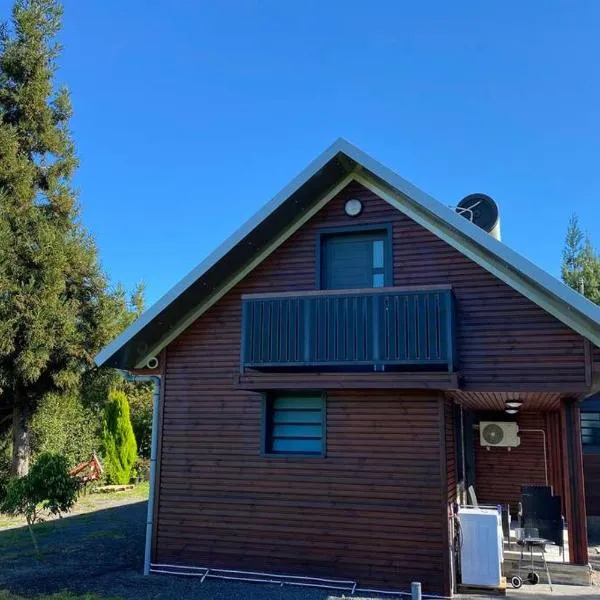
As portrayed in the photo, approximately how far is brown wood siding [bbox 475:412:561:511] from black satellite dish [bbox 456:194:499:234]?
5.55 metres

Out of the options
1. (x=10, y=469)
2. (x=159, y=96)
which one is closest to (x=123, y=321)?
(x=10, y=469)

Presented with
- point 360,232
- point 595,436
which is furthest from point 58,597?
point 595,436

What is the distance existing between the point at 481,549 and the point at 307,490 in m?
2.67

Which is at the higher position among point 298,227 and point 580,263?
point 580,263

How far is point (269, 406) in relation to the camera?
32.4ft

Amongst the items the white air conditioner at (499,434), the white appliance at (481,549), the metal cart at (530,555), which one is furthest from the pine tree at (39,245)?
the metal cart at (530,555)

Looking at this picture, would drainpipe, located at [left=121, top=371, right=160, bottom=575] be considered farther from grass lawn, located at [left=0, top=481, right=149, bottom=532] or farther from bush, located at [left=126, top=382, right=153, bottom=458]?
bush, located at [left=126, top=382, right=153, bottom=458]

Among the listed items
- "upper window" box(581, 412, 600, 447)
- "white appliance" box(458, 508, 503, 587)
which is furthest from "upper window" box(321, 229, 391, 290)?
"upper window" box(581, 412, 600, 447)

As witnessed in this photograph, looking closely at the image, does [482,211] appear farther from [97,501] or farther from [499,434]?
[97,501]

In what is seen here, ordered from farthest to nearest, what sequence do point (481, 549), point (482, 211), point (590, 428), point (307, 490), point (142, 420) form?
point (142, 420) → point (590, 428) → point (482, 211) → point (307, 490) → point (481, 549)

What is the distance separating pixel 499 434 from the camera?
14977mm

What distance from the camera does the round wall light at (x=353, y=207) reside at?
392 inches

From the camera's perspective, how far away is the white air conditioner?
14883mm

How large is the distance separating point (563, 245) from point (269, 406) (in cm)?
3454
